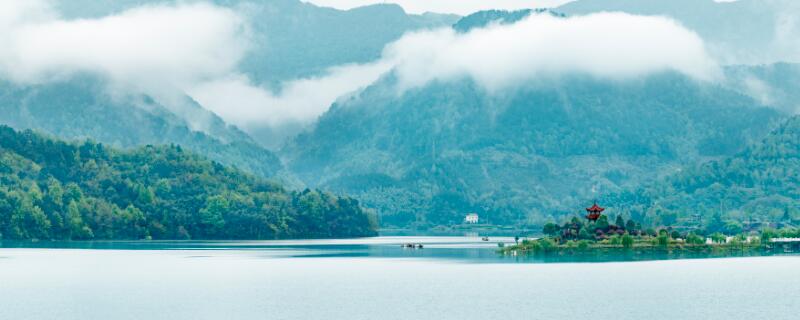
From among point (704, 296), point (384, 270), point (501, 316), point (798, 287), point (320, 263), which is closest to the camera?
point (501, 316)

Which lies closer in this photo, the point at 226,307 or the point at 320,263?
the point at 226,307

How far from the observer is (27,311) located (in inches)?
4439

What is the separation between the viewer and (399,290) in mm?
135875

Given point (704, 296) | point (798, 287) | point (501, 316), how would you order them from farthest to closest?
1. point (798, 287)
2. point (704, 296)
3. point (501, 316)

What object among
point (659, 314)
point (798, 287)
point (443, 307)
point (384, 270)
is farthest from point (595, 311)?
point (384, 270)

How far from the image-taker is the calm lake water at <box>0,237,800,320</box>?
112750mm

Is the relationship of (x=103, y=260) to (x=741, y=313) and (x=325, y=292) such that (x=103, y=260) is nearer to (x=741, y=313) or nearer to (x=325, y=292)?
(x=325, y=292)

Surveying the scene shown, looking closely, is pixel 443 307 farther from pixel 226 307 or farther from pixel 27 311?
pixel 27 311

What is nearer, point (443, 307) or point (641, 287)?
point (443, 307)

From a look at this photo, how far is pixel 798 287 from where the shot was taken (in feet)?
449

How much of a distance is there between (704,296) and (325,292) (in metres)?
37.6

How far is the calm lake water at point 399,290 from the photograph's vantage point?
11275 cm

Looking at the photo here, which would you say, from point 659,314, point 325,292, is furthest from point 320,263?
point 659,314

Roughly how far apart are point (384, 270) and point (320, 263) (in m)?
19.8
